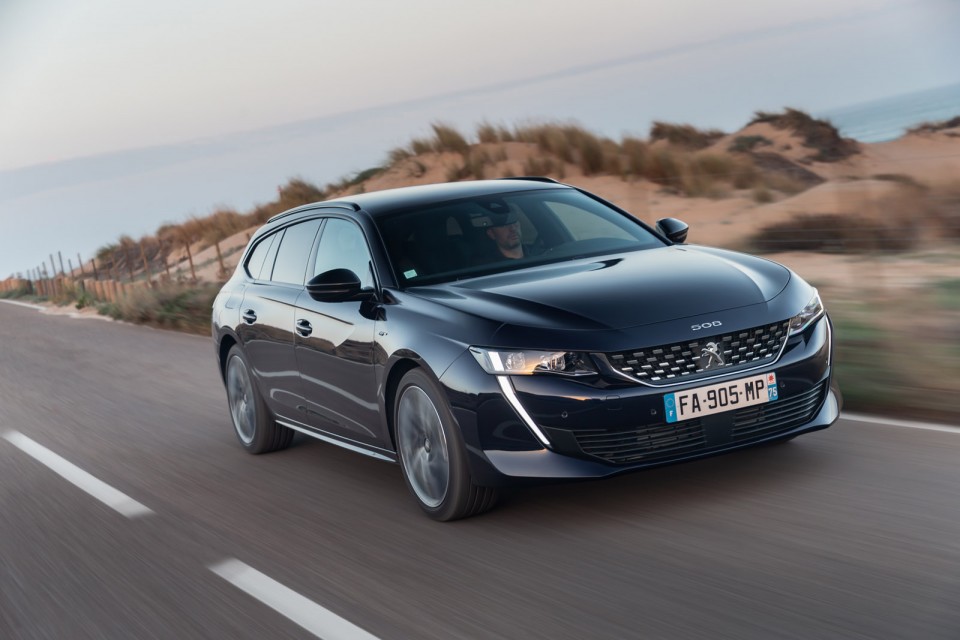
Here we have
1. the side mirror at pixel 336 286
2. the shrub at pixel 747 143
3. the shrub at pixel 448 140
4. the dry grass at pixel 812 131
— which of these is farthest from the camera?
the shrub at pixel 448 140

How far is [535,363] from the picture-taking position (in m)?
5.48

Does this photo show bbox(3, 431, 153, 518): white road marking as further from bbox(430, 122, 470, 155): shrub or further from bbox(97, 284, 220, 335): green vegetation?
bbox(430, 122, 470, 155): shrub

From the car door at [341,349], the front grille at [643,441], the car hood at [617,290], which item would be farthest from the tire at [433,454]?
the front grille at [643,441]

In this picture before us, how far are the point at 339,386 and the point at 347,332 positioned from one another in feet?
1.18

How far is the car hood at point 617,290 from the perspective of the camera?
5.60 m

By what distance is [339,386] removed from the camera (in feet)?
22.7

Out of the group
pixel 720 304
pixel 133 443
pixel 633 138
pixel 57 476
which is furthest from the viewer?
pixel 633 138

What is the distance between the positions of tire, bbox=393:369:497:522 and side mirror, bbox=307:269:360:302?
0.60 metres

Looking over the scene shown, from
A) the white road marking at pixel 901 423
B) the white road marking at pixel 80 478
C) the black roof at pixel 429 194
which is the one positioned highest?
the black roof at pixel 429 194

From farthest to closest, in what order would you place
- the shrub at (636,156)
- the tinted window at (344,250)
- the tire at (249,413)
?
the shrub at (636,156), the tire at (249,413), the tinted window at (344,250)

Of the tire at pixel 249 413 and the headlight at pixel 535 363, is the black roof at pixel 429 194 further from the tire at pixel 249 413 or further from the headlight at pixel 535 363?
the headlight at pixel 535 363

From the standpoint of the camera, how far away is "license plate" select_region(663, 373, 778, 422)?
543 centimetres

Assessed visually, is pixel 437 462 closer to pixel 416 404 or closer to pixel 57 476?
pixel 416 404

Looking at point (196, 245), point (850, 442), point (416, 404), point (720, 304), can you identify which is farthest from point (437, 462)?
point (196, 245)
